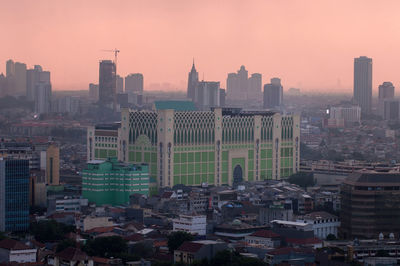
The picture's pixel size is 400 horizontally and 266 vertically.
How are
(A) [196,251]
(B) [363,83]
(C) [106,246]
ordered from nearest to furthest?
(A) [196,251] < (C) [106,246] < (B) [363,83]

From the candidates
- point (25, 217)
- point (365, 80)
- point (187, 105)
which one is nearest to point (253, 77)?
point (365, 80)

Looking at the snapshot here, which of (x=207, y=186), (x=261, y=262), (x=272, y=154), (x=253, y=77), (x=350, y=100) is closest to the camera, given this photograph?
(x=261, y=262)

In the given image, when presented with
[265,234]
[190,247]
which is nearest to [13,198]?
[190,247]

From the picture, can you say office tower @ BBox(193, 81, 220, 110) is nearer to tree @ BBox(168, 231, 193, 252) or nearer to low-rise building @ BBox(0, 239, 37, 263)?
tree @ BBox(168, 231, 193, 252)

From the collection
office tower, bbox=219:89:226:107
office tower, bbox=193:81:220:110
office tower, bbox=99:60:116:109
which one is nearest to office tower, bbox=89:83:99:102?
office tower, bbox=99:60:116:109

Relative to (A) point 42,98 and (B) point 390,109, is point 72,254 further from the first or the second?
(B) point 390,109

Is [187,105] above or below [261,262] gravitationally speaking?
above

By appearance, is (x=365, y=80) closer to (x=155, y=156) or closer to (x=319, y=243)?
(x=155, y=156)
